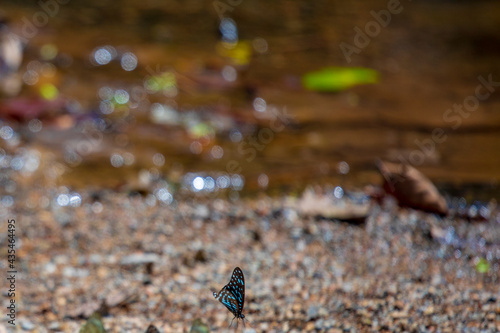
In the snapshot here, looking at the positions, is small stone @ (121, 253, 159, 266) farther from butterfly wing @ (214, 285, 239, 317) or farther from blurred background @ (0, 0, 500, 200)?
butterfly wing @ (214, 285, 239, 317)

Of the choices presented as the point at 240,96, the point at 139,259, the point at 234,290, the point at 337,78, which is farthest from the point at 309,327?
the point at 337,78

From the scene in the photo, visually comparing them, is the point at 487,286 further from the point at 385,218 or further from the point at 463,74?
the point at 463,74

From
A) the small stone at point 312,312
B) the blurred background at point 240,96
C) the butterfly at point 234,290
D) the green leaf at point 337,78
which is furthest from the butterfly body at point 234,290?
the green leaf at point 337,78

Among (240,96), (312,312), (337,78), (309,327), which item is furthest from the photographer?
(337,78)

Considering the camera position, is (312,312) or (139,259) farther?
(139,259)

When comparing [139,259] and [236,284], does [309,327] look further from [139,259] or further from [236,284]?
[139,259]

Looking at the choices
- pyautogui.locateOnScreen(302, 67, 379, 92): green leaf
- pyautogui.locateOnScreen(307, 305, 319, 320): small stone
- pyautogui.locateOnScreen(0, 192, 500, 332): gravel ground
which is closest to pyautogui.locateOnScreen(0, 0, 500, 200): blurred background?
pyautogui.locateOnScreen(302, 67, 379, 92): green leaf
